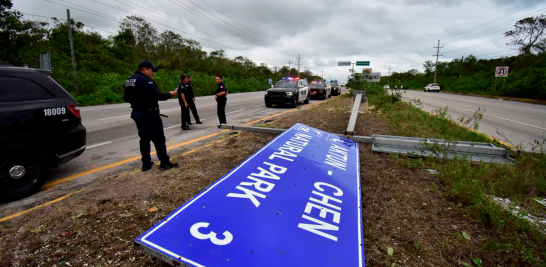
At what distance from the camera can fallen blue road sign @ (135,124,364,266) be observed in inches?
72.9

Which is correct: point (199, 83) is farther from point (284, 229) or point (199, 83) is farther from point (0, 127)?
point (284, 229)

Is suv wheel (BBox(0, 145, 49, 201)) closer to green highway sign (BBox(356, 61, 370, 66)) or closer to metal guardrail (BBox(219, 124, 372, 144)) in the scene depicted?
metal guardrail (BBox(219, 124, 372, 144))

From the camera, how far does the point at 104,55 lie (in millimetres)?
29750

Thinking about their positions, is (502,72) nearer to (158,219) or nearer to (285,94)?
(285,94)

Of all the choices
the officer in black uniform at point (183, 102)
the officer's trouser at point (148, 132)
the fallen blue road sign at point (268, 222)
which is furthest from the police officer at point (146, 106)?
the officer in black uniform at point (183, 102)

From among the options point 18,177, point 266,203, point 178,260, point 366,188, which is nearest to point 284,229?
point 266,203

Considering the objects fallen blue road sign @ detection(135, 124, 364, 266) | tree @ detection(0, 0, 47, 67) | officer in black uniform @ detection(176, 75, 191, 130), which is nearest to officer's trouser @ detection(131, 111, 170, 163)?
fallen blue road sign @ detection(135, 124, 364, 266)

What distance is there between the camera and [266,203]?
2.43 metres

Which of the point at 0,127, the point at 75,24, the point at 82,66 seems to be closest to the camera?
the point at 0,127

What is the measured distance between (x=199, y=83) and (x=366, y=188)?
2621cm

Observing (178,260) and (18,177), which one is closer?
(178,260)

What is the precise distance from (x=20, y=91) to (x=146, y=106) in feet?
5.06

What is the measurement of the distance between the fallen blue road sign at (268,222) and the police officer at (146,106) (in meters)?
1.92

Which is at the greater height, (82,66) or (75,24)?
(75,24)
